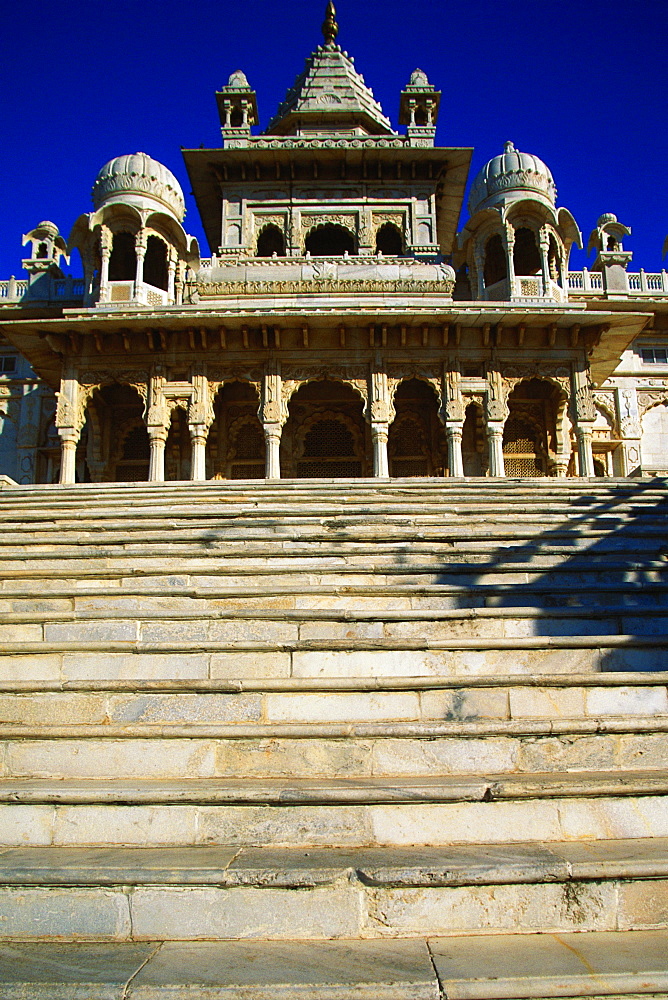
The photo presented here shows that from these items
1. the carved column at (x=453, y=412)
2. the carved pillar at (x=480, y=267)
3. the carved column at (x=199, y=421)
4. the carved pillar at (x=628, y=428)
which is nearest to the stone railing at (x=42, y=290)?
the carved column at (x=199, y=421)

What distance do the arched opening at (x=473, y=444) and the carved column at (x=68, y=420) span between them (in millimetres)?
9177

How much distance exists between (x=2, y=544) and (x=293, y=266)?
12.4m

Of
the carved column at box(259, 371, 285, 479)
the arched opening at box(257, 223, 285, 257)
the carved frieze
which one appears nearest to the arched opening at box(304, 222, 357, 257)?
the arched opening at box(257, 223, 285, 257)

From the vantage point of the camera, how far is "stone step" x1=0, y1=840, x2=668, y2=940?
2.87m

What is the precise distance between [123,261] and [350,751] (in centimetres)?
1825

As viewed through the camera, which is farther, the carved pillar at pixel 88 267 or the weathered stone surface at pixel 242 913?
the carved pillar at pixel 88 267

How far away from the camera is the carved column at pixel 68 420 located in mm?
15391

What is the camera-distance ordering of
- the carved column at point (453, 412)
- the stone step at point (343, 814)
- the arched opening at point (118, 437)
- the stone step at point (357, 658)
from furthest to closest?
the arched opening at point (118, 437) → the carved column at point (453, 412) → the stone step at point (357, 658) → the stone step at point (343, 814)

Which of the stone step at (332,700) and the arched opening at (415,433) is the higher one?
the arched opening at (415,433)

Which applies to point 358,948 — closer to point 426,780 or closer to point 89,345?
point 426,780

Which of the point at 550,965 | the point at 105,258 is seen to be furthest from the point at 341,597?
the point at 105,258

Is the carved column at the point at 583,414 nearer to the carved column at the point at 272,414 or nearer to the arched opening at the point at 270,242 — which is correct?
the carved column at the point at 272,414

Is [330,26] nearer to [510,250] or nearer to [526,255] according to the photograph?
[526,255]

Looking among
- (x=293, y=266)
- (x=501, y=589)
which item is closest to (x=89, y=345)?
(x=293, y=266)
